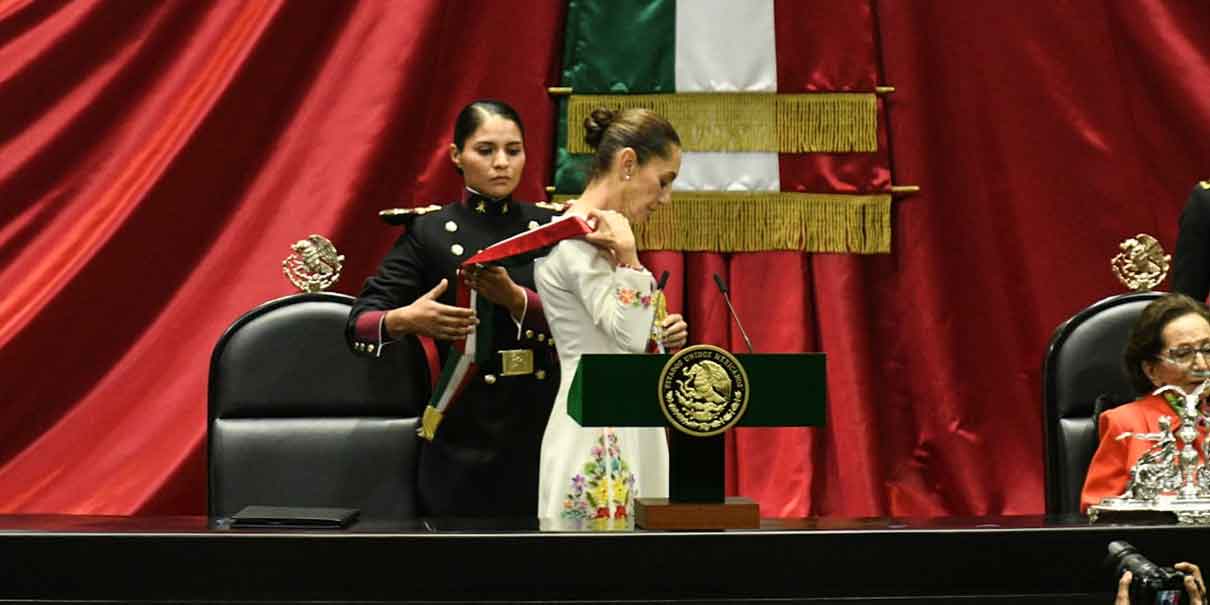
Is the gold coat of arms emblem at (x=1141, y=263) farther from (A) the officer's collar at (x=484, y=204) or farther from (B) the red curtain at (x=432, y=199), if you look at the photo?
(A) the officer's collar at (x=484, y=204)

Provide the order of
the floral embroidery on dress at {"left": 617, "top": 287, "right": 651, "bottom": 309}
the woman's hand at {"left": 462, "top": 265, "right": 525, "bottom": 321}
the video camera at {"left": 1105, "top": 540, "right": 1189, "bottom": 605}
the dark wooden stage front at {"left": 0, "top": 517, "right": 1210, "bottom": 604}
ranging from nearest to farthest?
the video camera at {"left": 1105, "top": 540, "right": 1189, "bottom": 605} < the dark wooden stage front at {"left": 0, "top": 517, "right": 1210, "bottom": 604} < the floral embroidery on dress at {"left": 617, "top": 287, "right": 651, "bottom": 309} < the woman's hand at {"left": 462, "top": 265, "right": 525, "bottom": 321}

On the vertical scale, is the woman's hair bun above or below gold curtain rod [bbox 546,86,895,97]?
below

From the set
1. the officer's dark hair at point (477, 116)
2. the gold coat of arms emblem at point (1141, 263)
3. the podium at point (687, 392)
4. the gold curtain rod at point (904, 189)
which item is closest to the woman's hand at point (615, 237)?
the officer's dark hair at point (477, 116)

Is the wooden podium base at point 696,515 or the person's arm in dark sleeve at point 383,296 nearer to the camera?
the wooden podium base at point 696,515

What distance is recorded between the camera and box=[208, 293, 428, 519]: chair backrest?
3.00 metres

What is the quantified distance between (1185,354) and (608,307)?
3.08ft

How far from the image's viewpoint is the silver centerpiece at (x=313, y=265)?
3.14 metres

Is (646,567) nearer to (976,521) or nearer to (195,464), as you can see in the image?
(976,521)

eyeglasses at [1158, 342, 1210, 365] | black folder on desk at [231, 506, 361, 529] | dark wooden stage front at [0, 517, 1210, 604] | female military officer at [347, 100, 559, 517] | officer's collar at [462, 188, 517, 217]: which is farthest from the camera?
officer's collar at [462, 188, 517, 217]

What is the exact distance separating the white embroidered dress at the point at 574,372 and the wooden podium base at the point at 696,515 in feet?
1.84

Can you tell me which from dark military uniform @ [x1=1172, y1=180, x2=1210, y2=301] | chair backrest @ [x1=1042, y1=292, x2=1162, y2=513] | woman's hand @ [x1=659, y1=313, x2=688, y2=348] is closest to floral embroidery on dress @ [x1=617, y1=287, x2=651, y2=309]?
woman's hand @ [x1=659, y1=313, x2=688, y2=348]

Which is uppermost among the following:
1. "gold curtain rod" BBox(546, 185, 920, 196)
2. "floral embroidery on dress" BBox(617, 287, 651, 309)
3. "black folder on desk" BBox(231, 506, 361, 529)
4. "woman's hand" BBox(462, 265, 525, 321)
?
"gold curtain rod" BBox(546, 185, 920, 196)

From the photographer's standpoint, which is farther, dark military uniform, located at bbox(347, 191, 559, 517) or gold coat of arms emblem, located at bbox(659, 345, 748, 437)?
dark military uniform, located at bbox(347, 191, 559, 517)

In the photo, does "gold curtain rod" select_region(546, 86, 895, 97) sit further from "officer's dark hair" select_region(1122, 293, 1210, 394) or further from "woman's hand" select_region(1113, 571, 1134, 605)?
"woman's hand" select_region(1113, 571, 1134, 605)
